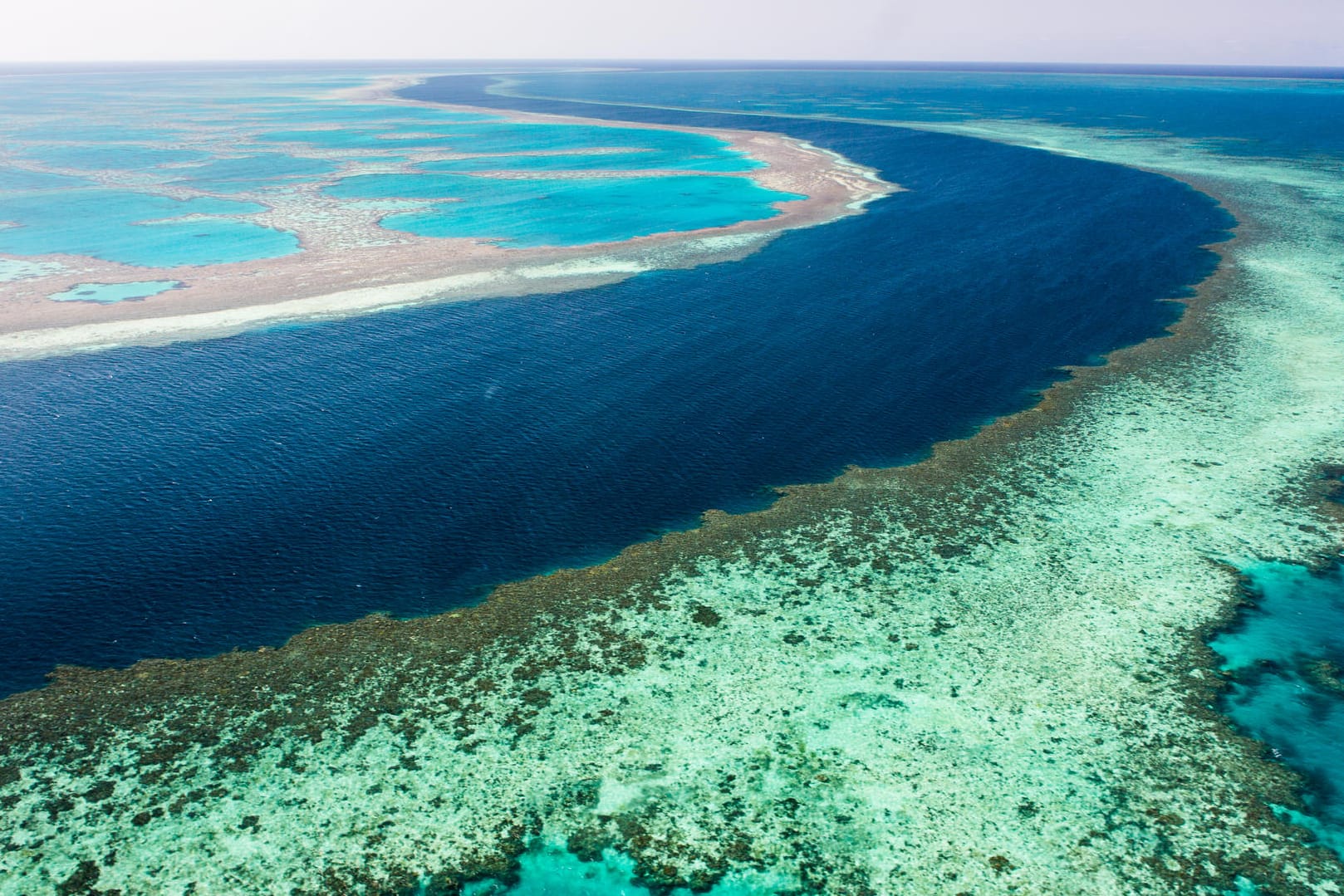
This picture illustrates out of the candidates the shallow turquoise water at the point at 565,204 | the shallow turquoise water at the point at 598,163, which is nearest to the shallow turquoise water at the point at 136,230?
the shallow turquoise water at the point at 565,204

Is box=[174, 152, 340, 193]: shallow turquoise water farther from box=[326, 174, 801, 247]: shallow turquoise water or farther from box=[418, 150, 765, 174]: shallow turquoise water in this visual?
box=[418, 150, 765, 174]: shallow turquoise water

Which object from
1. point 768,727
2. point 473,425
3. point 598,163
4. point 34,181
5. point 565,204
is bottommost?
point 768,727

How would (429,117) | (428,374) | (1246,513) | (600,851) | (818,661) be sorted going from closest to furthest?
(600,851), (818,661), (1246,513), (428,374), (429,117)

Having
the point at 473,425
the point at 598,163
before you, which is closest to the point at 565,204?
the point at 598,163

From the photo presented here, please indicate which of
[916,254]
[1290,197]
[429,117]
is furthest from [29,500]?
[429,117]

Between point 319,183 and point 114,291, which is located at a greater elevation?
point 319,183

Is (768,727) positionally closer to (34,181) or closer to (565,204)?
(565,204)

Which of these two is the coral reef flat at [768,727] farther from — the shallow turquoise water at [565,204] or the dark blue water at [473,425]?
the shallow turquoise water at [565,204]

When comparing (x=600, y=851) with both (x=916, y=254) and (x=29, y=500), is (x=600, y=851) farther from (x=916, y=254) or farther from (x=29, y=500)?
(x=916, y=254)
